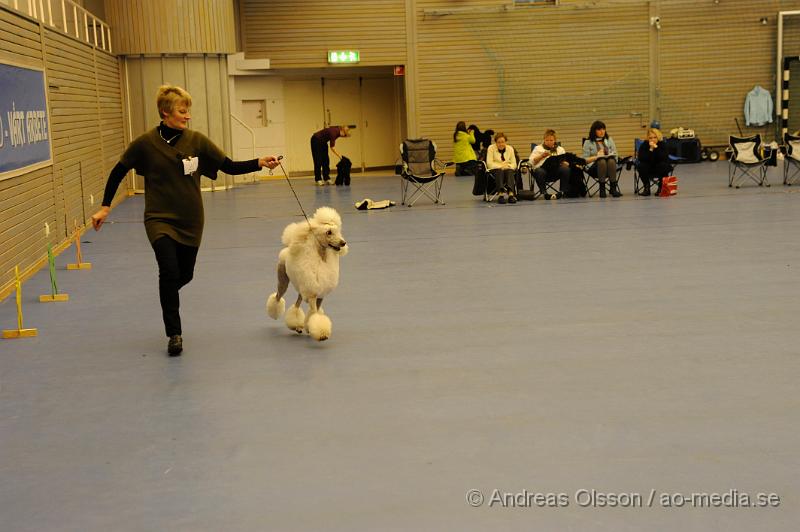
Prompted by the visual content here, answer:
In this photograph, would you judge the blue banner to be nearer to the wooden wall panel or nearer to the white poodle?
the white poodle

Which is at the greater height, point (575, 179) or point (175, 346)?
point (575, 179)

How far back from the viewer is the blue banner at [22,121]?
840cm

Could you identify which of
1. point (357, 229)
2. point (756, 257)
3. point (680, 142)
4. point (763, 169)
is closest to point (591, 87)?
point (680, 142)

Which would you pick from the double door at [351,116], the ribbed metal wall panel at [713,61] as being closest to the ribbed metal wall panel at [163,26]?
the double door at [351,116]

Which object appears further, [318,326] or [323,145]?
[323,145]

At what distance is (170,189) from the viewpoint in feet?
18.8

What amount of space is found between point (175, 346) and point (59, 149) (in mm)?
6697

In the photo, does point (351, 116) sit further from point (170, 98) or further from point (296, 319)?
point (170, 98)

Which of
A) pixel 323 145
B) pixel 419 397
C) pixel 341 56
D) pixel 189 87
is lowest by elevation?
pixel 419 397

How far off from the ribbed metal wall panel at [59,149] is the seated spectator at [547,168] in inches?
261

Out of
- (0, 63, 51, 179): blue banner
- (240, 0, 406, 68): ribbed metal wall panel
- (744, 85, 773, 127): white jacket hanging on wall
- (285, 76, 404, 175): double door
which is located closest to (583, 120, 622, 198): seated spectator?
(0, 63, 51, 179): blue banner

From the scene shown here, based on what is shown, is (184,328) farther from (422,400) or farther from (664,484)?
(664,484)

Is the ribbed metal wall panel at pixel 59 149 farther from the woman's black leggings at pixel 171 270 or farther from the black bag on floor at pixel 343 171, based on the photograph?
the black bag on floor at pixel 343 171

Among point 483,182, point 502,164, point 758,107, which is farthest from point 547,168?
point 758,107
